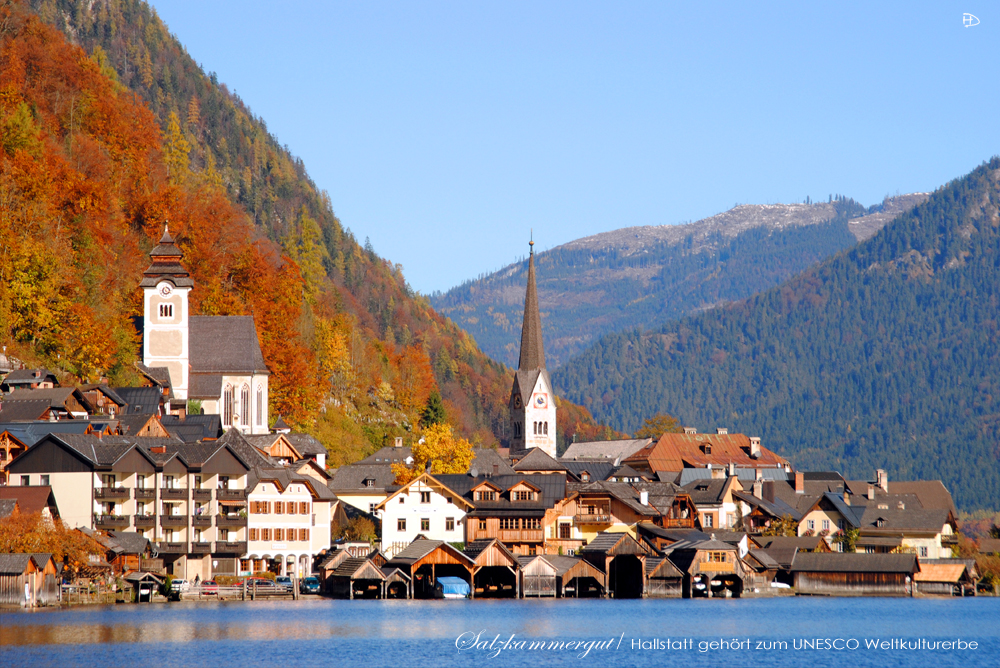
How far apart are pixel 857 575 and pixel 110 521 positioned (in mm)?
52469

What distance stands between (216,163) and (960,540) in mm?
115933

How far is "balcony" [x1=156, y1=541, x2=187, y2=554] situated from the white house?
15934 mm

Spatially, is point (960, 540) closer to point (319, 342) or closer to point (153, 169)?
point (319, 342)

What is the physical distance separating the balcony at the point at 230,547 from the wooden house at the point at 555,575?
18.1 meters

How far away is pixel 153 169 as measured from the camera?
138250 mm

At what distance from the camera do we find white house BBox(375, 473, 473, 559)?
9881 centimetres

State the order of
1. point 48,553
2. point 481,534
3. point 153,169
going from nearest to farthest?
1. point 48,553
2. point 481,534
3. point 153,169

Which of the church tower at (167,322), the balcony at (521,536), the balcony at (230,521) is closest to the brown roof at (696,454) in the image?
the balcony at (521,536)

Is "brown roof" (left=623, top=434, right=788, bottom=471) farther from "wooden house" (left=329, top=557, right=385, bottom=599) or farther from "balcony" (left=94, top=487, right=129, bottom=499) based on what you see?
"balcony" (left=94, top=487, right=129, bottom=499)

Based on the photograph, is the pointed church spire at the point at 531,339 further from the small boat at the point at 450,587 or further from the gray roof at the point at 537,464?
the small boat at the point at 450,587

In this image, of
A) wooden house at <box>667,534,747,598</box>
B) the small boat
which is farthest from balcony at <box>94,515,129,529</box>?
wooden house at <box>667,534,747,598</box>

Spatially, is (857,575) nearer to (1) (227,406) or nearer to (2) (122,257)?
(1) (227,406)

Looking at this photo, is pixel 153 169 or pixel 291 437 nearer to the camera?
pixel 291 437

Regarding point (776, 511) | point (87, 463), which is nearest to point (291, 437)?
point (87, 463)
